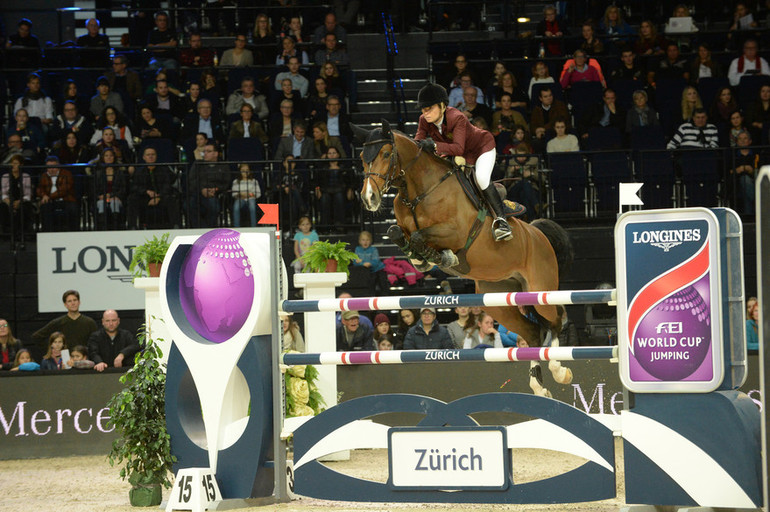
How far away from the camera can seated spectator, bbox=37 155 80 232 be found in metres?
11.3

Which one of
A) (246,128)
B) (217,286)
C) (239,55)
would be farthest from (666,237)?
(239,55)

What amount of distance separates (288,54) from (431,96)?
7.94 meters

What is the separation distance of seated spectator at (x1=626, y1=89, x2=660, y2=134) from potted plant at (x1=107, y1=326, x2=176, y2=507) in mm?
7827

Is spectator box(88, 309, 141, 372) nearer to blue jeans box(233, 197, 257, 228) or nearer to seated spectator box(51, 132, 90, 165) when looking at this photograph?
blue jeans box(233, 197, 257, 228)

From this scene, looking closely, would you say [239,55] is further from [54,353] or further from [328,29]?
[54,353]

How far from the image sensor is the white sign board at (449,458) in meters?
4.83

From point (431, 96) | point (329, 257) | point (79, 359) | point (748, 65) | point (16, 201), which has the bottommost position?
point (79, 359)

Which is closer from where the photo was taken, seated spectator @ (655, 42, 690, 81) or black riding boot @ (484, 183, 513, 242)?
black riding boot @ (484, 183, 513, 242)

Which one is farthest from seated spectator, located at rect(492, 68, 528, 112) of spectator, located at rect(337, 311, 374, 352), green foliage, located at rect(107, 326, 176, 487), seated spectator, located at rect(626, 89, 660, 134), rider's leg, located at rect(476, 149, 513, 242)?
green foliage, located at rect(107, 326, 176, 487)

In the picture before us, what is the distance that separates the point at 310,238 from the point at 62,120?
4303 millimetres

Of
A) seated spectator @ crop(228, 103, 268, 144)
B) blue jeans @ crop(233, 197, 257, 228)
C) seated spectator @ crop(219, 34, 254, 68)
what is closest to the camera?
blue jeans @ crop(233, 197, 257, 228)

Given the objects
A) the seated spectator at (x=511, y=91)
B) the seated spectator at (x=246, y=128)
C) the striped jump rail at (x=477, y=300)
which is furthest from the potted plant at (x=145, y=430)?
the seated spectator at (x=511, y=91)

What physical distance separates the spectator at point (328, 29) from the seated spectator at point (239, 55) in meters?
1.01

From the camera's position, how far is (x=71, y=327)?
970 centimetres
